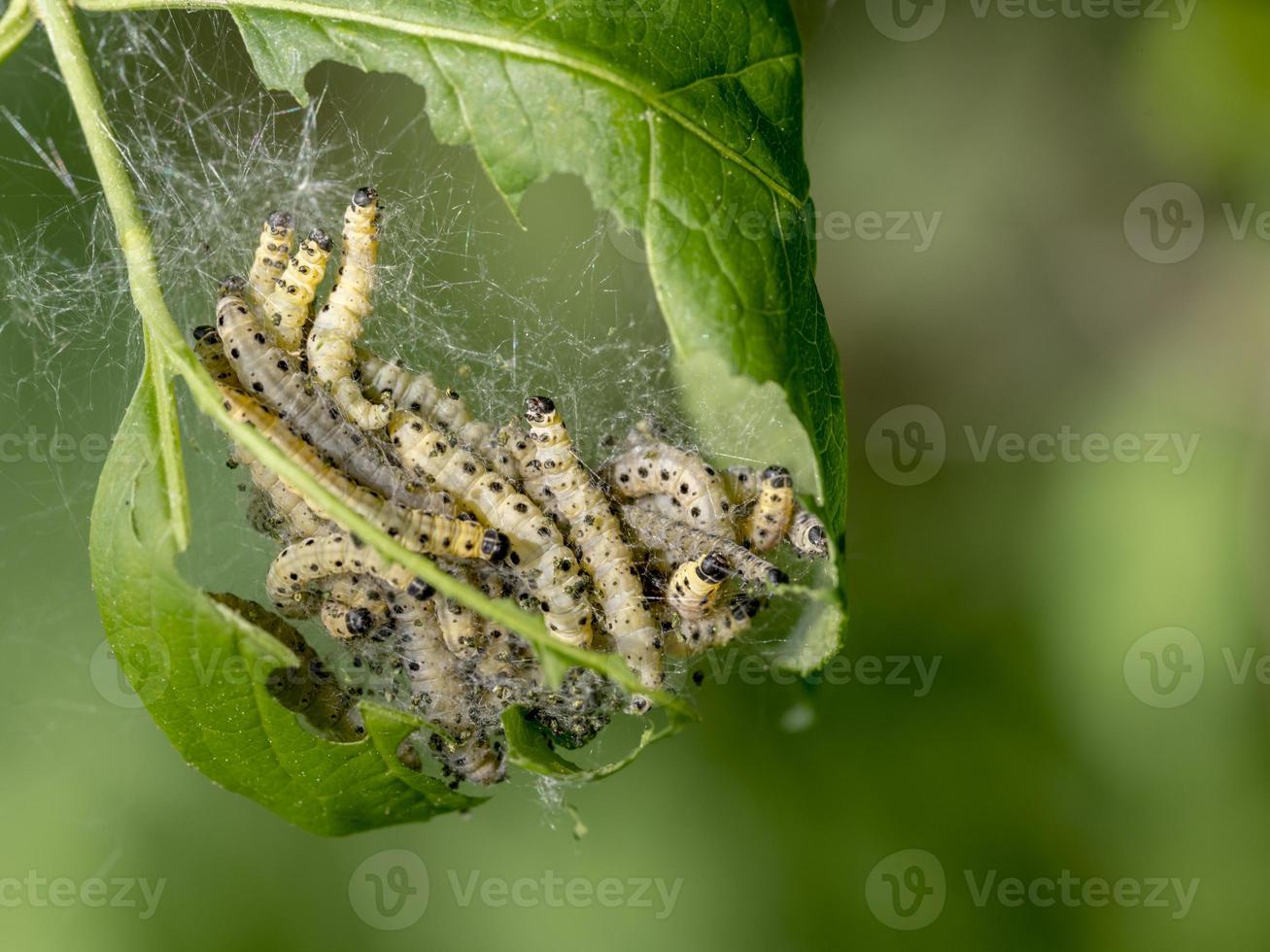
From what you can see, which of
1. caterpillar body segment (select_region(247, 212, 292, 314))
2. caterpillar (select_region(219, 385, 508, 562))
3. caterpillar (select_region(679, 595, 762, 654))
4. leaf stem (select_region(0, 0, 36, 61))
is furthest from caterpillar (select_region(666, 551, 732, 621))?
leaf stem (select_region(0, 0, 36, 61))

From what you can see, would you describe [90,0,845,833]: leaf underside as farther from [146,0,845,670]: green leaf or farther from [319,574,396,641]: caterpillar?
[319,574,396,641]: caterpillar

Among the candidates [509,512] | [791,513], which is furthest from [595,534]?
[791,513]

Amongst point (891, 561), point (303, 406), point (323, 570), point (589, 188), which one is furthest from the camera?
→ point (891, 561)

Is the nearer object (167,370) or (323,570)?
(167,370)

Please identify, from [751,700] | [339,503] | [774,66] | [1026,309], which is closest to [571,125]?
[774,66]

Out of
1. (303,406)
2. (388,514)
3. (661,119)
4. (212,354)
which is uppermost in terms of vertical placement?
(661,119)

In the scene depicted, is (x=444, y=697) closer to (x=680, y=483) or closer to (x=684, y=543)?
(x=684, y=543)

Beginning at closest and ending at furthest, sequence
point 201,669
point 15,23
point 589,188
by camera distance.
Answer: point 589,188, point 201,669, point 15,23
